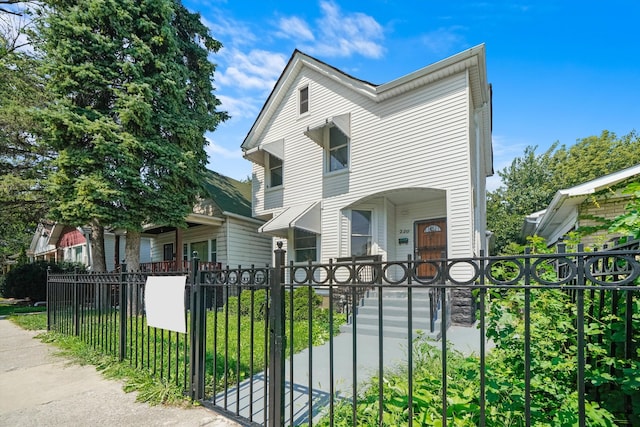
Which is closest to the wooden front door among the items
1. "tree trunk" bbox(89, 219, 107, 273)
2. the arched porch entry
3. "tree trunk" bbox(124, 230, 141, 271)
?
the arched porch entry

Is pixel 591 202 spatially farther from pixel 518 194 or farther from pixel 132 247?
pixel 518 194

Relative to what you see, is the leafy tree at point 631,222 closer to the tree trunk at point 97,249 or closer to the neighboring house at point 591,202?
the neighboring house at point 591,202

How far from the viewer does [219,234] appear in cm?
1480

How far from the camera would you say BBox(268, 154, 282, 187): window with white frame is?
43.2 ft

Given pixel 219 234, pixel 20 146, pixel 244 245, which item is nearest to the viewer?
pixel 20 146

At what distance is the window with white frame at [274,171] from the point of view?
1316 cm

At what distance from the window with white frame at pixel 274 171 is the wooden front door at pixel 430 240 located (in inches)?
226

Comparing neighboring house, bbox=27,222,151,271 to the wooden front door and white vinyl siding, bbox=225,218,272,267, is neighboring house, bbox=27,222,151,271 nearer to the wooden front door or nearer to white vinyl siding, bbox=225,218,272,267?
white vinyl siding, bbox=225,218,272,267

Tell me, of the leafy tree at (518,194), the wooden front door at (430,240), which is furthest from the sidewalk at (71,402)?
the leafy tree at (518,194)

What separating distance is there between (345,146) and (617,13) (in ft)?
24.9

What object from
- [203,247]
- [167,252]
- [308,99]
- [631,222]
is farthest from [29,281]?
[631,222]

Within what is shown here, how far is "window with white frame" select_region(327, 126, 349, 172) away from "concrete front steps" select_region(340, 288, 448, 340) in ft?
15.6

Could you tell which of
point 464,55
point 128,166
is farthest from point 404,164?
point 128,166

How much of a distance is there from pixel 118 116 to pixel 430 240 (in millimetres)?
10765
